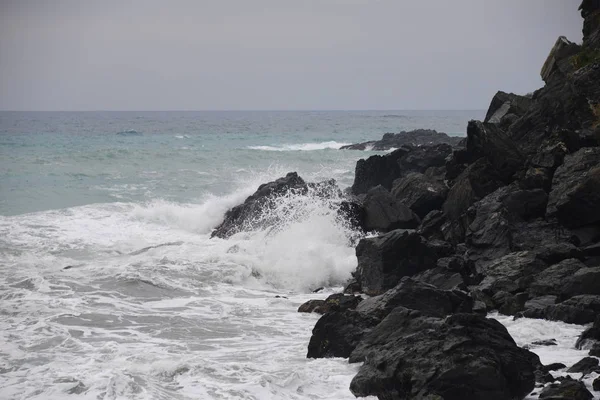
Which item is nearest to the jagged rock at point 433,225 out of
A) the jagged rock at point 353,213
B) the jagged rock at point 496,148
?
the jagged rock at point 496,148

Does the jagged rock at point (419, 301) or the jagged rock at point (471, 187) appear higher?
the jagged rock at point (471, 187)

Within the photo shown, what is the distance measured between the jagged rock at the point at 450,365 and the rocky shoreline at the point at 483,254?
0.01m

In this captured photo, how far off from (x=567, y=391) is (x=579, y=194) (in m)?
5.85

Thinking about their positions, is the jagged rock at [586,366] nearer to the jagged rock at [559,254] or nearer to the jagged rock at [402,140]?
the jagged rock at [559,254]

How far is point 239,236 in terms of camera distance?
56.4 ft

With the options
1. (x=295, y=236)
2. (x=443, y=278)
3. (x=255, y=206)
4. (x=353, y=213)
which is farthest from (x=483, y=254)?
(x=255, y=206)

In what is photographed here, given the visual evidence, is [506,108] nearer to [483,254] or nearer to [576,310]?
[483,254]

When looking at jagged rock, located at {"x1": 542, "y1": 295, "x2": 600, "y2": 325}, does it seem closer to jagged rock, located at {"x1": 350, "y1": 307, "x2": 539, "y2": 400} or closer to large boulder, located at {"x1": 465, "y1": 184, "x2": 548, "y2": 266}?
jagged rock, located at {"x1": 350, "y1": 307, "x2": 539, "y2": 400}

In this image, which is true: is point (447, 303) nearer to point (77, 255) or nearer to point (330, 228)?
point (330, 228)

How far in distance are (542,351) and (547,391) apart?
1.65 metres

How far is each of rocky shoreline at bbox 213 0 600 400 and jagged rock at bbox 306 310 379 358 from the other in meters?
0.01

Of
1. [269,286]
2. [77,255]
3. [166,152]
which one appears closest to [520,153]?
[269,286]

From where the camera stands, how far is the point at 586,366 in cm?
702

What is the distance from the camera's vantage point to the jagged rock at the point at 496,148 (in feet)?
45.6
